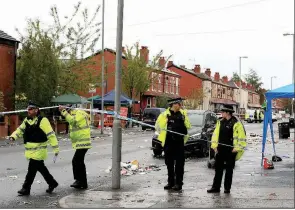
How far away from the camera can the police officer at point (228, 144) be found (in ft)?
29.7

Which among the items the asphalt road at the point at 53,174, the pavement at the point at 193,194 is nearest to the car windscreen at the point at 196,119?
the asphalt road at the point at 53,174

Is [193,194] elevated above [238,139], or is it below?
below

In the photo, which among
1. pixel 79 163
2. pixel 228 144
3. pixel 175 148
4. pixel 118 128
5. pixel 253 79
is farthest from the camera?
pixel 253 79

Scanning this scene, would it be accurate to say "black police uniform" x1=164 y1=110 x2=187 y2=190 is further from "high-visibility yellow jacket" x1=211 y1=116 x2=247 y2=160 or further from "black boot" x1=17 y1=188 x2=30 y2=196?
"black boot" x1=17 y1=188 x2=30 y2=196

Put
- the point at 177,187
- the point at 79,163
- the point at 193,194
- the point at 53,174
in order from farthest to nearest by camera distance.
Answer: the point at 53,174 < the point at 79,163 < the point at 177,187 < the point at 193,194

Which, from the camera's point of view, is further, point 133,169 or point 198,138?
point 198,138

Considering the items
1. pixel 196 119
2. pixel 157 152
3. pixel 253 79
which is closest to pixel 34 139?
pixel 157 152

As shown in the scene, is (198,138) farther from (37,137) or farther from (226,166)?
(37,137)

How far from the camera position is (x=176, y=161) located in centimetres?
958

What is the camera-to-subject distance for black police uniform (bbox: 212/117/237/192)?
9.07 m

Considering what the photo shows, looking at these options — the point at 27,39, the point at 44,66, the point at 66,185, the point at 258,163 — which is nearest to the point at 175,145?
the point at 66,185

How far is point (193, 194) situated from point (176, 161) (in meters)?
0.85

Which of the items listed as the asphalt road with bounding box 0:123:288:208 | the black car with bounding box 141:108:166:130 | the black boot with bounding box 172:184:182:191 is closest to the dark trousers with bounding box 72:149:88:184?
the asphalt road with bounding box 0:123:288:208

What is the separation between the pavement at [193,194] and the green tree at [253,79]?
4449 inches
